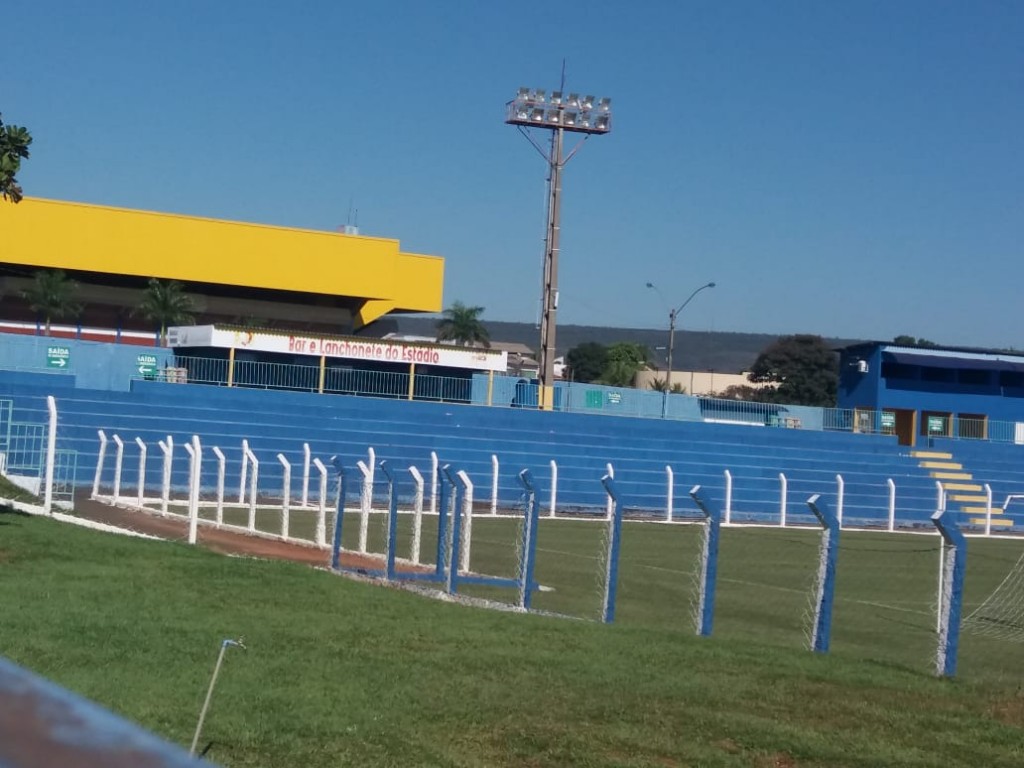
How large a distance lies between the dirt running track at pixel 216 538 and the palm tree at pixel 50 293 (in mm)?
33781

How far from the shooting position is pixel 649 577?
18797 millimetres

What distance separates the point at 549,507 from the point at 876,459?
1397cm

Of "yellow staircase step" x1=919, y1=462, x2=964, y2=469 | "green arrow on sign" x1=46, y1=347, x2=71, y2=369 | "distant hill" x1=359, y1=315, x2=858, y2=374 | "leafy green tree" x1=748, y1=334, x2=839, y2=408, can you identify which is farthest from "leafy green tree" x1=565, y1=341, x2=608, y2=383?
"green arrow on sign" x1=46, y1=347, x2=71, y2=369

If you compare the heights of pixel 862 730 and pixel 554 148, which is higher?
pixel 554 148

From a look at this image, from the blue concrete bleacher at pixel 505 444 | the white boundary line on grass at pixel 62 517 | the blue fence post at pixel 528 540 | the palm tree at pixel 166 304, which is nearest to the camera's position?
the blue fence post at pixel 528 540

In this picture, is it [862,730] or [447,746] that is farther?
[862,730]

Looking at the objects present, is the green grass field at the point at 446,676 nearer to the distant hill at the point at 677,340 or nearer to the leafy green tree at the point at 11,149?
the leafy green tree at the point at 11,149

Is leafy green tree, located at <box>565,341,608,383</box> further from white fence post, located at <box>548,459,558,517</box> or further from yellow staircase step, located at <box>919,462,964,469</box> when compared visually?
white fence post, located at <box>548,459,558,517</box>

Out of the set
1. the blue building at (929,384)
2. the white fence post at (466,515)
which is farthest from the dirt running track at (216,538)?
the blue building at (929,384)

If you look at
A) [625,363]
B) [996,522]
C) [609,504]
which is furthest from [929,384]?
[625,363]

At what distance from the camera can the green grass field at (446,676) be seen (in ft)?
21.3

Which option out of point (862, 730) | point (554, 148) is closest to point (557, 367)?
point (554, 148)

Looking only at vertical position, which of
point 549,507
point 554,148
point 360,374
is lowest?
point 549,507

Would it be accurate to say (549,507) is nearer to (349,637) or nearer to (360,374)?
(360,374)
